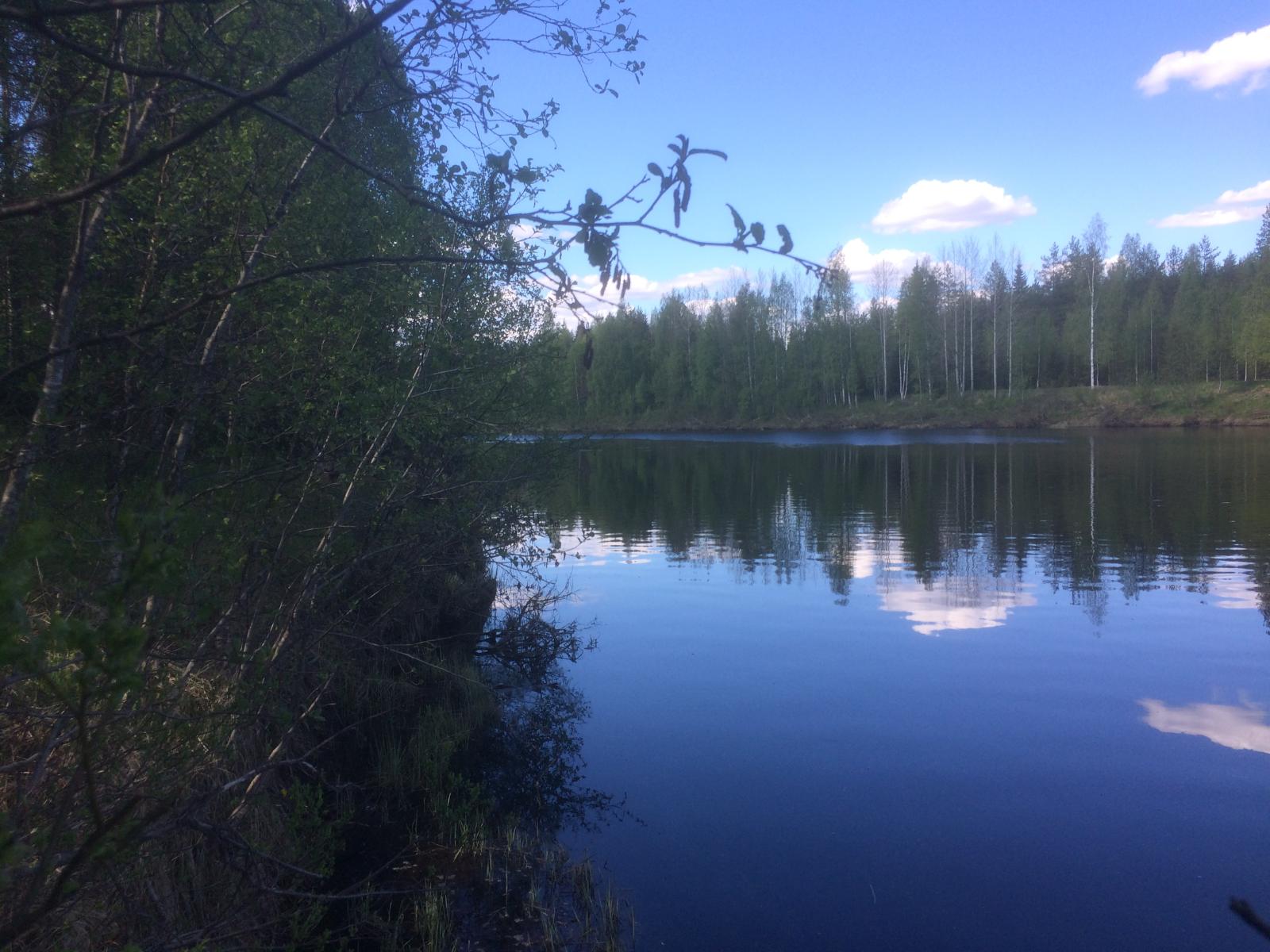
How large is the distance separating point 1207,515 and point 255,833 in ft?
71.2

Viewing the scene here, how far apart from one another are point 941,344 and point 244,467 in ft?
242

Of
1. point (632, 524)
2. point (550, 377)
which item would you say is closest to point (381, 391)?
point (550, 377)

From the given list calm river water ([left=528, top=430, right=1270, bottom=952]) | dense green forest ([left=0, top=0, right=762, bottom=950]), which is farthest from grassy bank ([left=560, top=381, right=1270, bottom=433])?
dense green forest ([left=0, top=0, right=762, bottom=950])

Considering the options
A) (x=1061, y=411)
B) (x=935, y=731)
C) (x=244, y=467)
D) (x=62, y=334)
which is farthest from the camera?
(x=1061, y=411)

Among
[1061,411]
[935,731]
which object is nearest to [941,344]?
[1061,411]

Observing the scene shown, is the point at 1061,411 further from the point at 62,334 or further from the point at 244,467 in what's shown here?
the point at 62,334

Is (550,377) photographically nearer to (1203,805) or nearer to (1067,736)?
(1067,736)

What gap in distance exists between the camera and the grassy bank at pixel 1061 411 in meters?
56.7

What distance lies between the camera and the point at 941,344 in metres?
73.8

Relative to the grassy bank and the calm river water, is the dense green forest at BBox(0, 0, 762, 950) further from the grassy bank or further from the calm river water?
the grassy bank

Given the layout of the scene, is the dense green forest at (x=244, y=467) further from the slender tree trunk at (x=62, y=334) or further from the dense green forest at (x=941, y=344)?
the dense green forest at (x=941, y=344)

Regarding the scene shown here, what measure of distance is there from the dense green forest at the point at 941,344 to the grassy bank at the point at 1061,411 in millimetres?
1742

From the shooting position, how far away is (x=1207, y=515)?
835 inches

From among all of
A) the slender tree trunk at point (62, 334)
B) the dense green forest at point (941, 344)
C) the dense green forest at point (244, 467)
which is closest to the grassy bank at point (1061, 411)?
the dense green forest at point (941, 344)
